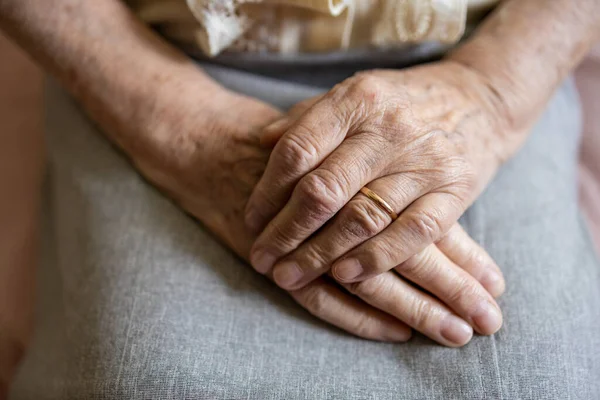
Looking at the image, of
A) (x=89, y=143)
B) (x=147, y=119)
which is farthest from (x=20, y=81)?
(x=147, y=119)

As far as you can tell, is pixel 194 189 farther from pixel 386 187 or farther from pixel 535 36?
pixel 535 36

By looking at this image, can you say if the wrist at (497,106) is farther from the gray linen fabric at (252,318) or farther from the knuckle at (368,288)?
the knuckle at (368,288)

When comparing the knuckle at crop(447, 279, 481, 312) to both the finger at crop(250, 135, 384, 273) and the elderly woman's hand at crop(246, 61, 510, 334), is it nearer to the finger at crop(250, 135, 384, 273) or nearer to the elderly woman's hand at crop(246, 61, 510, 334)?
the elderly woman's hand at crop(246, 61, 510, 334)

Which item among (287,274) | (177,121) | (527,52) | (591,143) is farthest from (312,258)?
(591,143)

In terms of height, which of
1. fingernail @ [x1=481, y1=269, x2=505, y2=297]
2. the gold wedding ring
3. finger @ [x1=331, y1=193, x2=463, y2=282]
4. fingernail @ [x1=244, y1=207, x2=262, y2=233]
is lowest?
fingernail @ [x1=481, y1=269, x2=505, y2=297]

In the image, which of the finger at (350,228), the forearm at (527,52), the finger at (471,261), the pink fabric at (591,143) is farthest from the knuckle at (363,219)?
the pink fabric at (591,143)

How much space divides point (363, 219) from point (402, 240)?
50 millimetres

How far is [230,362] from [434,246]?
0.91 ft

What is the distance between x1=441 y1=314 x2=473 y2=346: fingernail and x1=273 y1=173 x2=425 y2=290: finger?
0.14 m

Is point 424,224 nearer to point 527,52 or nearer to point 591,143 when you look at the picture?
point 527,52

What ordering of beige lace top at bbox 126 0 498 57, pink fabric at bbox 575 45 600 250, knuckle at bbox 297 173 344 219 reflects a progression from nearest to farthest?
knuckle at bbox 297 173 344 219, beige lace top at bbox 126 0 498 57, pink fabric at bbox 575 45 600 250

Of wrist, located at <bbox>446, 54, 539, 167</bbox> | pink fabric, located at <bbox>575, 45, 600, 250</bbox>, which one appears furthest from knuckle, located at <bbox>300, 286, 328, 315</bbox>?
pink fabric, located at <bbox>575, 45, 600, 250</bbox>

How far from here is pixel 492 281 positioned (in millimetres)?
642

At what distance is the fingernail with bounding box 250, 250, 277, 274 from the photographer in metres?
0.64
